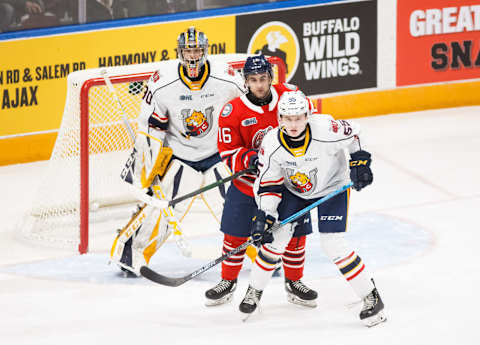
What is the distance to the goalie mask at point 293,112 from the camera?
4543 millimetres

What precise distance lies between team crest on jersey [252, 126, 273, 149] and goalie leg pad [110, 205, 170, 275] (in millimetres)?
818

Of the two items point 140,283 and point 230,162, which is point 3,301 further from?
point 230,162

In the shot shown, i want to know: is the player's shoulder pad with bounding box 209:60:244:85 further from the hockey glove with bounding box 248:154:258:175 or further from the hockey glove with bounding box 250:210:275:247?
the hockey glove with bounding box 250:210:275:247

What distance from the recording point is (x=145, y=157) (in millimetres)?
5516

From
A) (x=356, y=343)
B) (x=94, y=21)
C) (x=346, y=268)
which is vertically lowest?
(x=356, y=343)

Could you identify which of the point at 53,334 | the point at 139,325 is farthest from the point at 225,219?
the point at 53,334

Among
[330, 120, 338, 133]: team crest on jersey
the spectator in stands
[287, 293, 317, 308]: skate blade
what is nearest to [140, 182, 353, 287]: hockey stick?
[330, 120, 338, 133]: team crest on jersey

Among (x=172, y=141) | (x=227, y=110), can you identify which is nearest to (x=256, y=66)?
(x=227, y=110)

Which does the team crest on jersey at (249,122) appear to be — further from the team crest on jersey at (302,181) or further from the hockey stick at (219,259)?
the hockey stick at (219,259)

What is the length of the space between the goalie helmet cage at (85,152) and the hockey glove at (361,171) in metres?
1.47

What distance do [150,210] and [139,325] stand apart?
82 centimetres

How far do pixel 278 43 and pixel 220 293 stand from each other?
3.29m

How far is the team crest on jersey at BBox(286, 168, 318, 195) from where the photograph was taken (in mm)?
4688

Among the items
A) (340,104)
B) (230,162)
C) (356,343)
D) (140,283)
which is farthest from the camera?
(340,104)
